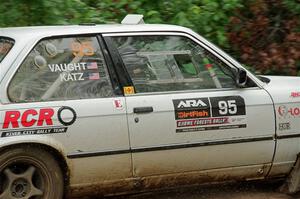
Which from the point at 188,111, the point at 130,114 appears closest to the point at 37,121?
the point at 130,114

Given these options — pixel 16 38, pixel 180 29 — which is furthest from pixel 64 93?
pixel 180 29

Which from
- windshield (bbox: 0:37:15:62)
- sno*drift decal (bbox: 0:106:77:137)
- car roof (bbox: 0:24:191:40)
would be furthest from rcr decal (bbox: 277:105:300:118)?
windshield (bbox: 0:37:15:62)

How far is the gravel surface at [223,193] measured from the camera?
5586 millimetres

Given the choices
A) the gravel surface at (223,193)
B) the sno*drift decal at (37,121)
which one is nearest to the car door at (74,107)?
the sno*drift decal at (37,121)

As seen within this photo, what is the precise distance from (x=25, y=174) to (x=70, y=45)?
1.14 m

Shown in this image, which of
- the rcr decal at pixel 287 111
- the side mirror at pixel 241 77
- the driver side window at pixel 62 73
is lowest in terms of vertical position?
the rcr decal at pixel 287 111

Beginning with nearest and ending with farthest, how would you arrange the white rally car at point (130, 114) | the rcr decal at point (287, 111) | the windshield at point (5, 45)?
the white rally car at point (130, 114)
the windshield at point (5, 45)
the rcr decal at point (287, 111)

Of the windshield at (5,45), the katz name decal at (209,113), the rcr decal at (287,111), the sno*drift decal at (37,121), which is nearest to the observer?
the sno*drift decal at (37,121)

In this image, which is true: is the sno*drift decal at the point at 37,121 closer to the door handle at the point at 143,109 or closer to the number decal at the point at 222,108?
the door handle at the point at 143,109

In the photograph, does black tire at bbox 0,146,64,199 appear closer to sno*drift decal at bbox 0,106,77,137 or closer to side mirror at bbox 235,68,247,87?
sno*drift decal at bbox 0,106,77,137

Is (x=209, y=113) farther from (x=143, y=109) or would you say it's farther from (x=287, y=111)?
(x=287, y=111)

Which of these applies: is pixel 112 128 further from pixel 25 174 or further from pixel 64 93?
pixel 25 174

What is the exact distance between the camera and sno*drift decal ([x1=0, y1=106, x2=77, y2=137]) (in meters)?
4.43

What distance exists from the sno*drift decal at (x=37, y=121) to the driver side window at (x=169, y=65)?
0.71 meters
